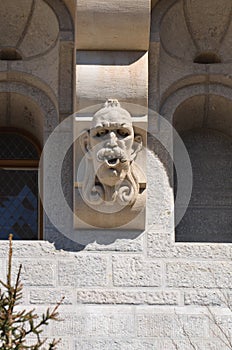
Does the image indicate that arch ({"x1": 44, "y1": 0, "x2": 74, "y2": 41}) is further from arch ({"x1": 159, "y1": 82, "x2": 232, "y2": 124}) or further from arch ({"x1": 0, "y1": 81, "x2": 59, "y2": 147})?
arch ({"x1": 159, "y1": 82, "x2": 232, "y2": 124})

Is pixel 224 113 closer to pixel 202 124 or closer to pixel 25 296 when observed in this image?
pixel 202 124

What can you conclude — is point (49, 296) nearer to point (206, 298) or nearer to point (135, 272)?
point (135, 272)

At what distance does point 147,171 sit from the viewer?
8.20 meters

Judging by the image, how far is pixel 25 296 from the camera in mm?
7906

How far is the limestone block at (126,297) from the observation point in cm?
791

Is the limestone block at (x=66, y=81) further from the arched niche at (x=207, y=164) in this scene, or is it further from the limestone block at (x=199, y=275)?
the limestone block at (x=199, y=275)

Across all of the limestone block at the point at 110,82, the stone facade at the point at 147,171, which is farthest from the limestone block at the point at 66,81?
the limestone block at the point at 110,82

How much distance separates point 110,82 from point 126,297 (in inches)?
45.1

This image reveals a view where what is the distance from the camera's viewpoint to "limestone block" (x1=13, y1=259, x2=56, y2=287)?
26.0ft

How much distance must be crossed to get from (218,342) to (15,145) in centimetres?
179

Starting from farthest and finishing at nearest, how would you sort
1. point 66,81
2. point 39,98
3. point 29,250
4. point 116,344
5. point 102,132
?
point 39,98, point 66,81, point 29,250, point 102,132, point 116,344

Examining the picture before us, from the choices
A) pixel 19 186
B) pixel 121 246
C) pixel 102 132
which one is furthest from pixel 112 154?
pixel 19 186

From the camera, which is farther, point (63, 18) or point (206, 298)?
point (63, 18)

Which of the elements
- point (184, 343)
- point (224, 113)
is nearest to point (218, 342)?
point (184, 343)
